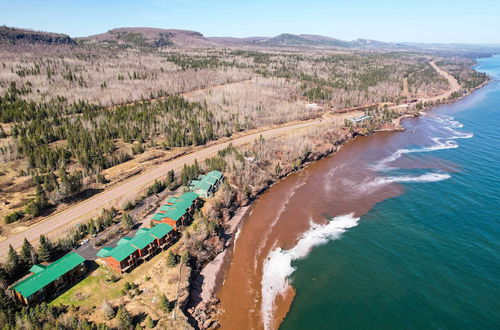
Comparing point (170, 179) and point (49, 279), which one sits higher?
point (170, 179)

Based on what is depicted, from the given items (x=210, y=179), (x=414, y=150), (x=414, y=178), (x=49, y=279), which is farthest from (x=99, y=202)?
(x=414, y=150)

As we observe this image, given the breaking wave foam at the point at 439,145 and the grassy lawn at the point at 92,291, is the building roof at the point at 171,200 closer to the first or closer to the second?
the grassy lawn at the point at 92,291

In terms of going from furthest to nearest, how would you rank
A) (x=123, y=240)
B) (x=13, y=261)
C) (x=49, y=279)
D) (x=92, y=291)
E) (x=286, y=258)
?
(x=286, y=258) < (x=123, y=240) < (x=13, y=261) < (x=92, y=291) < (x=49, y=279)

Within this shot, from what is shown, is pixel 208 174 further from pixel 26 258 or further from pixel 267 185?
pixel 26 258

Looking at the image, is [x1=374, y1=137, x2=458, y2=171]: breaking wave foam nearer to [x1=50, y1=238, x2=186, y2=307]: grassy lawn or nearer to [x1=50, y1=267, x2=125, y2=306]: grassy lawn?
[x1=50, y1=238, x2=186, y2=307]: grassy lawn

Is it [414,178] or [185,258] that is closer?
[185,258]

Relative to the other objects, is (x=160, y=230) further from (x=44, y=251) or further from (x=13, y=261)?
(x=13, y=261)

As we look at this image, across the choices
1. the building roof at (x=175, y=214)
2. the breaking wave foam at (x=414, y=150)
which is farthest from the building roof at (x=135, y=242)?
the breaking wave foam at (x=414, y=150)
